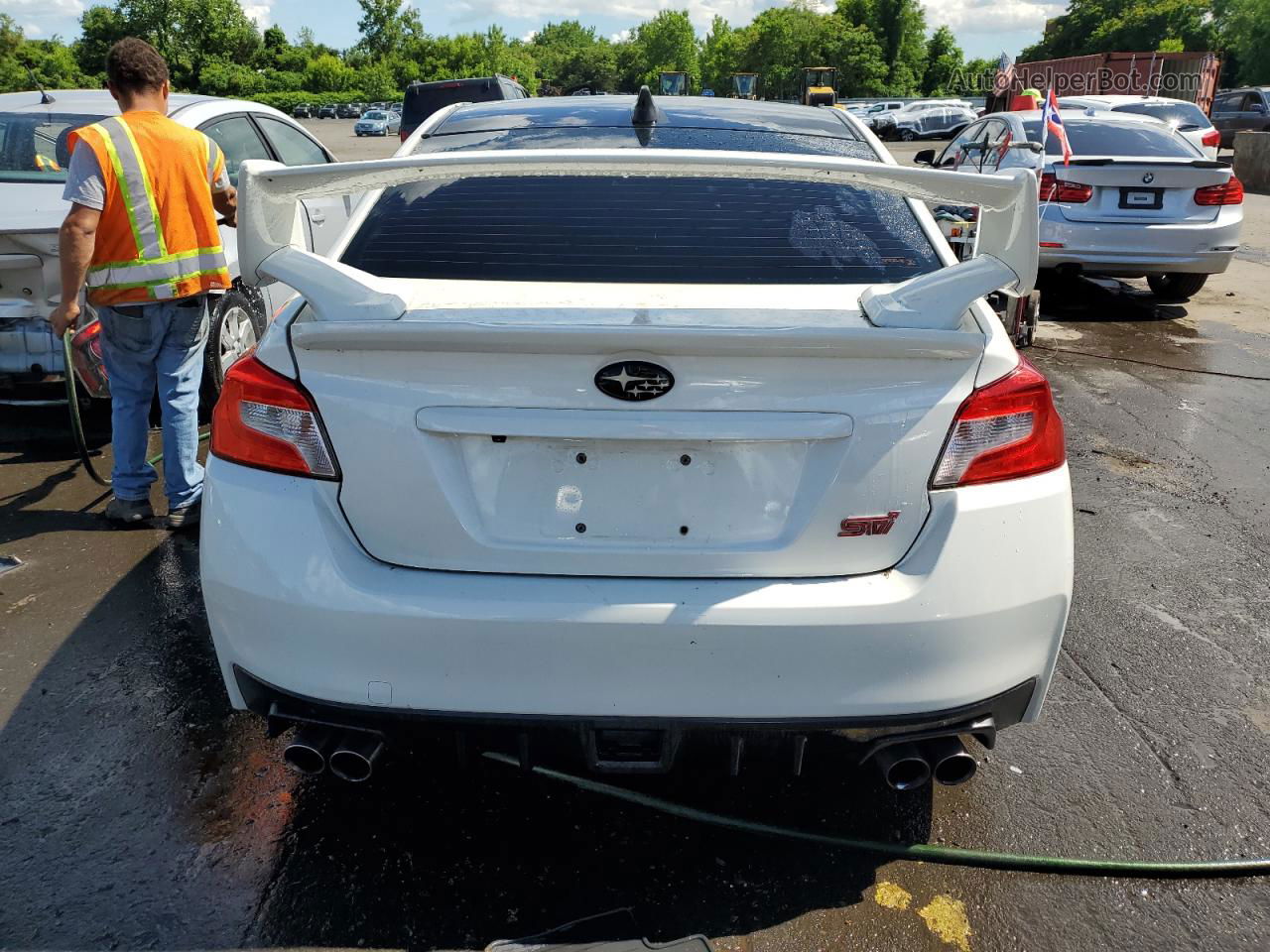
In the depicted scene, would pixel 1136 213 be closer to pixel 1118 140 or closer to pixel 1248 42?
pixel 1118 140

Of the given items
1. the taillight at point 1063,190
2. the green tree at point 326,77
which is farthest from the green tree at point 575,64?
the taillight at point 1063,190

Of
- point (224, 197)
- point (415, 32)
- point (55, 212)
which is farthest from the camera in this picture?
point (415, 32)

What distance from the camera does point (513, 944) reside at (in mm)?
2234

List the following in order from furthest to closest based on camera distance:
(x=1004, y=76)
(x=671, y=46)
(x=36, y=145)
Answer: (x=671, y=46), (x=1004, y=76), (x=36, y=145)

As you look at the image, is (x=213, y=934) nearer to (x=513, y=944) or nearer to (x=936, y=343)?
(x=513, y=944)

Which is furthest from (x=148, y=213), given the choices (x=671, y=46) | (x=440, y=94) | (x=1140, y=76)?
(x=671, y=46)

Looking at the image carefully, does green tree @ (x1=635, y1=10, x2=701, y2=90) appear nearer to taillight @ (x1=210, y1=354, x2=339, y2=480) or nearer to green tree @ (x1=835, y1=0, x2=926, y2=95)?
green tree @ (x1=835, y1=0, x2=926, y2=95)

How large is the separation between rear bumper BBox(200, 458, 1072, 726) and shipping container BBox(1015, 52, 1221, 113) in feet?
119

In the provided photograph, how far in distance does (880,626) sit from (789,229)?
117 centimetres

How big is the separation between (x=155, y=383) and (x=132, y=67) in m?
1.32

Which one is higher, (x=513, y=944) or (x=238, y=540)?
(x=238, y=540)

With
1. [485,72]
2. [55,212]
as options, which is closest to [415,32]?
[485,72]

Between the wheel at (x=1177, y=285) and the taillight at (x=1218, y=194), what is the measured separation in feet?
2.52

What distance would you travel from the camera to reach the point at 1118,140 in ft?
32.2
